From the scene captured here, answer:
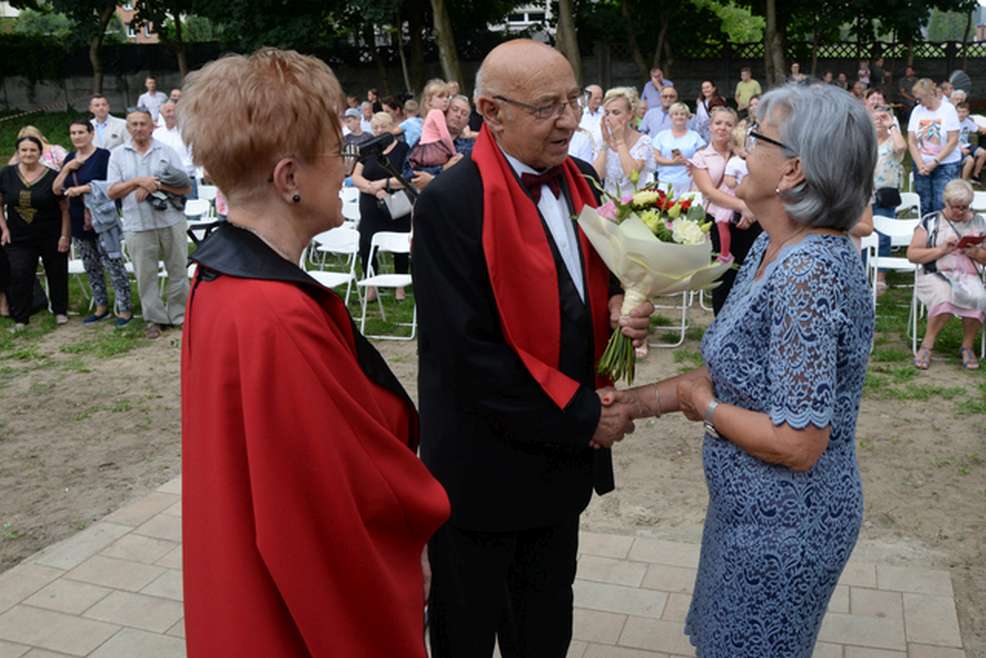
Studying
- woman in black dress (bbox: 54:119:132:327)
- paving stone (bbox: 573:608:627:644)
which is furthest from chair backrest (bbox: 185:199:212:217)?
paving stone (bbox: 573:608:627:644)

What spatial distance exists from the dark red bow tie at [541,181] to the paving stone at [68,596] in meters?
2.91

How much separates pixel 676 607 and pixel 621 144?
584 centimetres

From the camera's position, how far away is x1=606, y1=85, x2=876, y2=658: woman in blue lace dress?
233cm

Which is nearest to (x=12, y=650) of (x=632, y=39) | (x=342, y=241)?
(x=342, y=241)

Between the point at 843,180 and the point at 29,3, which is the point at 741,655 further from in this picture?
the point at 29,3

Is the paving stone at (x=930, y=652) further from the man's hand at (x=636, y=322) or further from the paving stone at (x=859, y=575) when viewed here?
the man's hand at (x=636, y=322)

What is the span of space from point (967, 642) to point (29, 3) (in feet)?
139

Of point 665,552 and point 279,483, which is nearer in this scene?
point 279,483

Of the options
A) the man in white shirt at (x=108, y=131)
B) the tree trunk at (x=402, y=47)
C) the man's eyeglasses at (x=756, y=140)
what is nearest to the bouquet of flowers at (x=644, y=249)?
the man's eyeglasses at (x=756, y=140)

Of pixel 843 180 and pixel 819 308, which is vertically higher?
pixel 843 180

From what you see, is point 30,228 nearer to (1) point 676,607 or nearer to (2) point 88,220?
(2) point 88,220

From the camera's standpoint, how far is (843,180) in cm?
236

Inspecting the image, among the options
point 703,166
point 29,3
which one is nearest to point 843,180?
point 703,166

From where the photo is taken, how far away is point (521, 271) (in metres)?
2.72
